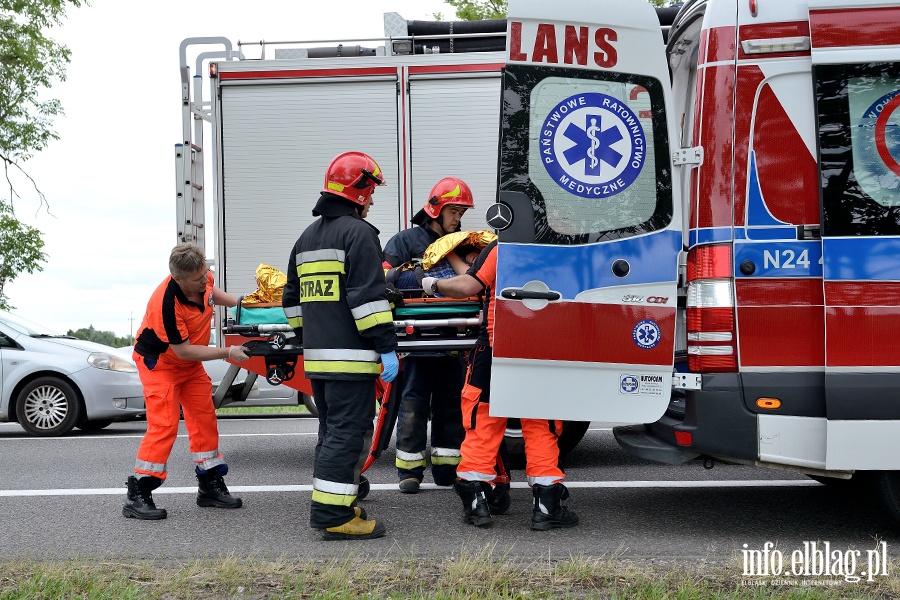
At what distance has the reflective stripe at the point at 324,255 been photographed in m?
4.88

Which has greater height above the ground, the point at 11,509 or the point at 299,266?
the point at 299,266

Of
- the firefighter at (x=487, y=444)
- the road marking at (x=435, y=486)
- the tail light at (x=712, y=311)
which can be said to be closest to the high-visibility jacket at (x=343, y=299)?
the firefighter at (x=487, y=444)

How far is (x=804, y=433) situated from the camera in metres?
4.38

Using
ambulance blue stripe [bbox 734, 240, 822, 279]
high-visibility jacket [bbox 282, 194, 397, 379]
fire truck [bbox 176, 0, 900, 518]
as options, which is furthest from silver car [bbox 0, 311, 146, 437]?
ambulance blue stripe [bbox 734, 240, 822, 279]

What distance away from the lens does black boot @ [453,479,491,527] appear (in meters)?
5.09

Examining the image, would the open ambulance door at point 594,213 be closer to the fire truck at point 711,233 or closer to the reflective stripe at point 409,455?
the fire truck at point 711,233

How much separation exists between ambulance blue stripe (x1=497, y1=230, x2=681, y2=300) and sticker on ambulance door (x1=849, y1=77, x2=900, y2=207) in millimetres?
908

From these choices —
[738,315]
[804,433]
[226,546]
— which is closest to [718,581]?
[804,433]

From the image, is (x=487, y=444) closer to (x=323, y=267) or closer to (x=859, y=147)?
(x=323, y=267)

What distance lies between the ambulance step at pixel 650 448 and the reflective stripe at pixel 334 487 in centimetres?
145

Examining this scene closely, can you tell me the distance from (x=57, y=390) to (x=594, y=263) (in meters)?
7.24

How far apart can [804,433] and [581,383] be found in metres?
1.07

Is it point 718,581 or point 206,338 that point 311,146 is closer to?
point 206,338

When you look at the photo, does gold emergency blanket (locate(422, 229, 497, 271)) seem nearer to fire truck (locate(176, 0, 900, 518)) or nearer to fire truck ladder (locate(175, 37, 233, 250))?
fire truck (locate(176, 0, 900, 518))
